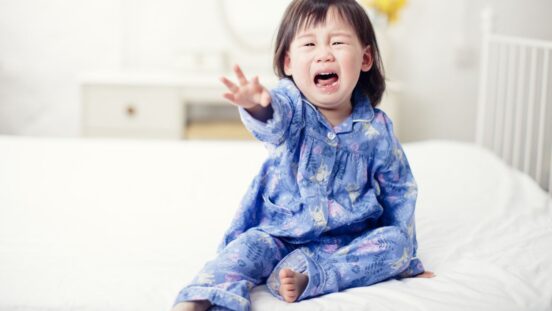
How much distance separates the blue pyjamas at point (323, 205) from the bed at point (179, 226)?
46 mm

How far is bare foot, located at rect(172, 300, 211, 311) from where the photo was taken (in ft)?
3.26

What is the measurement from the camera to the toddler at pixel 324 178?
114 cm

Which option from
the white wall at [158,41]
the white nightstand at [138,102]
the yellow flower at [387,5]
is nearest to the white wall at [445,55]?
the white wall at [158,41]

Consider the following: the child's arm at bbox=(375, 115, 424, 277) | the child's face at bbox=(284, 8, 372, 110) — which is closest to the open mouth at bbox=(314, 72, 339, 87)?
the child's face at bbox=(284, 8, 372, 110)

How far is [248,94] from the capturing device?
1029 mm

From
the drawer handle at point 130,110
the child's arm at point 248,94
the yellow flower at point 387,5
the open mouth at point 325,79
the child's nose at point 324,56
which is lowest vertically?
the drawer handle at point 130,110

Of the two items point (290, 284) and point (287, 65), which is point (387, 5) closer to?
point (287, 65)

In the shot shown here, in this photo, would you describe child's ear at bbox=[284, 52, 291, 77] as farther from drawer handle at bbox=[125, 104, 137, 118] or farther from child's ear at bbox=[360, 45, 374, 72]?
drawer handle at bbox=[125, 104, 137, 118]

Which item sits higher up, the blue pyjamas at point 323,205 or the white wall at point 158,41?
the white wall at point 158,41

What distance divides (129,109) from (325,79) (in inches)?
68.7

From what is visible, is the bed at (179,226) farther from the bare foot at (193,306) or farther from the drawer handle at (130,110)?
the drawer handle at (130,110)

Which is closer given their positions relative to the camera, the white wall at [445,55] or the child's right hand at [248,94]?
the child's right hand at [248,94]

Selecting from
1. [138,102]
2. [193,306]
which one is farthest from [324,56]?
[138,102]

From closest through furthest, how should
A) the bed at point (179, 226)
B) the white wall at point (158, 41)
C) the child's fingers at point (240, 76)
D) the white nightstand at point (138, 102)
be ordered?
the child's fingers at point (240, 76) < the bed at point (179, 226) < the white nightstand at point (138, 102) < the white wall at point (158, 41)
